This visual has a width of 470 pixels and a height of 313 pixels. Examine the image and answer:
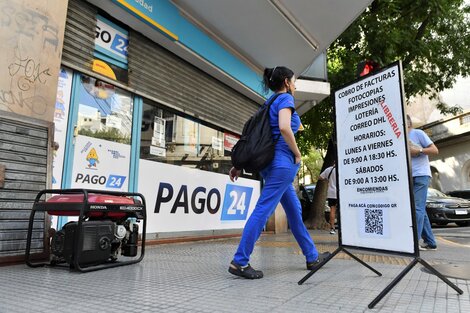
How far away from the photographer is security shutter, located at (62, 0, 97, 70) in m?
4.59

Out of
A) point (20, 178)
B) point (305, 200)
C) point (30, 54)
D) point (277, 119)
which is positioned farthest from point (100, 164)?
point (305, 200)

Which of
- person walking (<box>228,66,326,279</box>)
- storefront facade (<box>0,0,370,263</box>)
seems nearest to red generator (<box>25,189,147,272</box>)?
storefront facade (<box>0,0,370,263</box>)

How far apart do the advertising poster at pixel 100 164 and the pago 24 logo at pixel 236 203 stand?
8.88 ft

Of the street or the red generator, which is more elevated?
the red generator

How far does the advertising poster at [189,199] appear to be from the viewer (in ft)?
18.9

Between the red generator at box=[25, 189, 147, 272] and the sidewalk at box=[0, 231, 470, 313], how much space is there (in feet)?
0.48

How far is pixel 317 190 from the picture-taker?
38.6 ft

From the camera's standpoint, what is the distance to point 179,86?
21.2 ft

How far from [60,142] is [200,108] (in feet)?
9.83

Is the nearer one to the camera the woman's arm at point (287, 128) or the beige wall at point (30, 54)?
the woman's arm at point (287, 128)

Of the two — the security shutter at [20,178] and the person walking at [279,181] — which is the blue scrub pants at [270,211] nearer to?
the person walking at [279,181]

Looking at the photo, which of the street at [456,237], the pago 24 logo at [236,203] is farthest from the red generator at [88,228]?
the street at [456,237]

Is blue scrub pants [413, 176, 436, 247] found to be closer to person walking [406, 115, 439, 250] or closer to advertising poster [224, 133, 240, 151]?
person walking [406, 115, 439, 250]

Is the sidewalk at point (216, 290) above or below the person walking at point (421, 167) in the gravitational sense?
below
